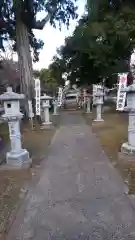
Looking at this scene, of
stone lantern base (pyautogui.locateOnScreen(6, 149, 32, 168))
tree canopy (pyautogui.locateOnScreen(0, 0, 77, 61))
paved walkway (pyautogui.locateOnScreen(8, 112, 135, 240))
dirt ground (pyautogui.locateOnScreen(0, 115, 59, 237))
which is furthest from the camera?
tree canopy (pyautogui.locateOnScreen(0, 0, 77, 61))

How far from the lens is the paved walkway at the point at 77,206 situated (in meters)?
2.62

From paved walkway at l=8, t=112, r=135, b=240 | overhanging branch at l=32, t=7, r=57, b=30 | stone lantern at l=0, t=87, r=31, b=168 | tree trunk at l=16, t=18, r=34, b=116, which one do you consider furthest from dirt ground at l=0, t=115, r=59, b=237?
overhanging branch at l=32, t=7, r=57, b=30

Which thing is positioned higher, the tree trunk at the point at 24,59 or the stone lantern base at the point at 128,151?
the tree trunk at the point at 24,59

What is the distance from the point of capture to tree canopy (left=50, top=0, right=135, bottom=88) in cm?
1291

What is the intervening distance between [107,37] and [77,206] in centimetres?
1282

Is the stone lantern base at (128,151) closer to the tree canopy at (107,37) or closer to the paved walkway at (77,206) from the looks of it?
the paved walkway at (77,206)

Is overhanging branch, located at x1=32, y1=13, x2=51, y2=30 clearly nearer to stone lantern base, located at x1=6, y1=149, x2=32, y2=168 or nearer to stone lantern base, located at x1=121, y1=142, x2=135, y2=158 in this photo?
stone lantern base, located at x1=6, y1=149, x2=32, y2=168

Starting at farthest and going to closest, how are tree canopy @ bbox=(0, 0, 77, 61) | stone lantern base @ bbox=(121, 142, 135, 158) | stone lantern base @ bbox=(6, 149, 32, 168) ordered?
1. tree canopy @ bbox=(0, 0, 77, 61)
2. stone lantern base @ bbox=(121, 142, 135, 158)
3. stone lantern base @ bbox=(6, 149, 32, 168)

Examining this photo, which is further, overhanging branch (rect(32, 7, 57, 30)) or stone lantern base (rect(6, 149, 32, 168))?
overhanging branch (rect(32, 7, 57, 30))

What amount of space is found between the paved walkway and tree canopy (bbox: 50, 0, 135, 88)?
10161 millimetres

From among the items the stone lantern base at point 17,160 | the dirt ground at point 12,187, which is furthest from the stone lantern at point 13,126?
the dirt ground at point 12,187

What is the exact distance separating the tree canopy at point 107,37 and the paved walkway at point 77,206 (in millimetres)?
10161

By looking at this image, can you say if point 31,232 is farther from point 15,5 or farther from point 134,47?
point 134,47

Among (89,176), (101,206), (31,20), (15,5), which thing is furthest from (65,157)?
(31,20)
